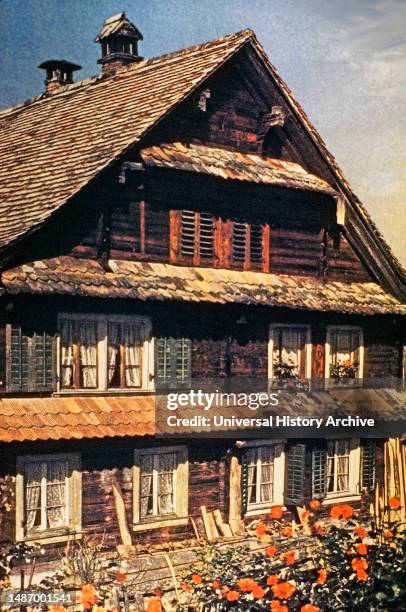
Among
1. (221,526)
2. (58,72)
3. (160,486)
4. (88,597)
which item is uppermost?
(58,72)

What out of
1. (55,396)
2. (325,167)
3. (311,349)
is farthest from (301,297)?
(55,396)

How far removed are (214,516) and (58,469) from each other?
137 inches

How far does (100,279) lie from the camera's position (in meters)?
16.0

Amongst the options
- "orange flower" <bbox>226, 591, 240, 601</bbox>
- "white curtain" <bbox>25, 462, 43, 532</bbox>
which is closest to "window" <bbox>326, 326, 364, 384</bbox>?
"white curtain" <bbox>25, 462, 43, 532</bbox>

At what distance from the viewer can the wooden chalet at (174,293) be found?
1555 cm

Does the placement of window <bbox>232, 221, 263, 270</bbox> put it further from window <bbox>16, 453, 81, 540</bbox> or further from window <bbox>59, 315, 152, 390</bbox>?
window <bbox>16, 453, 81, 540</bbox>

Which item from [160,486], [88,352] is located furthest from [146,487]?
[88,352]

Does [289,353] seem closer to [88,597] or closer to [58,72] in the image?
[88,597]

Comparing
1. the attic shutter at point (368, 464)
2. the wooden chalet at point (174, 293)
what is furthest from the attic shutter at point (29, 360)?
the attic shutter at point (368, 464)

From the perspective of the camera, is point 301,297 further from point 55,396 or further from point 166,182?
point 55,396

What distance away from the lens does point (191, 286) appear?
1720 cm

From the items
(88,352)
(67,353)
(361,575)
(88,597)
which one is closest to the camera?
(361,575)

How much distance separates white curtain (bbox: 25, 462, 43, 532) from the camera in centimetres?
1548

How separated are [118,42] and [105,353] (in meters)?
11.4
